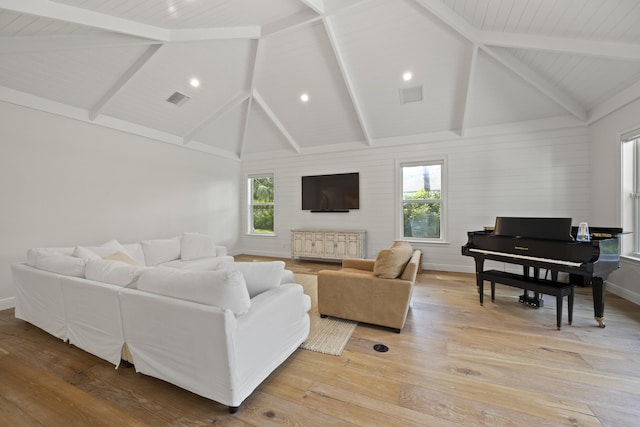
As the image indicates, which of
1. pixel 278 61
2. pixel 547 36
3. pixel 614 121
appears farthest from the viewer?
pixel 278 61

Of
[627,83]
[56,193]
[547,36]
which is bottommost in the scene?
[56,193]

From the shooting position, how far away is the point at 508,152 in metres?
4.67

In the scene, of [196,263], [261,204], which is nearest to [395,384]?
[196,263]

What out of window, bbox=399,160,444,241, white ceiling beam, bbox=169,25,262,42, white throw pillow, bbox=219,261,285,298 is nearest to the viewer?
white throw pillow, bbox=219,261,285,298

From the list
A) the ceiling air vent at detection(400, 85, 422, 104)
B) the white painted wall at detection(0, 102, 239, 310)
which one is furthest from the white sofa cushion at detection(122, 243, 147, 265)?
the ceiling air vent at detection(400, 85, 422, 104)

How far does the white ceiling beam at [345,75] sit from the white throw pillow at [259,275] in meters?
3.38

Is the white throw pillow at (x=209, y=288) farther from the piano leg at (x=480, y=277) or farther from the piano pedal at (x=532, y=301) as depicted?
the piano pedal at (x=532, y=301)

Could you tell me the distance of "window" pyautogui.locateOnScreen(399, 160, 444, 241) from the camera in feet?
17.2

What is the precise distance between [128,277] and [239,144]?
526cm

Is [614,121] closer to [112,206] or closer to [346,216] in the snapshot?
[346,216]

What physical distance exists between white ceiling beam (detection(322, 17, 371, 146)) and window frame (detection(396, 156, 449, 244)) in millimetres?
965

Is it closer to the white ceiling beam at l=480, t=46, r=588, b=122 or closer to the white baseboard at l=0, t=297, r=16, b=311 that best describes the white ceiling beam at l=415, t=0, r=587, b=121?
the white ceiling beam at l=480, t=46, r=588, b=122

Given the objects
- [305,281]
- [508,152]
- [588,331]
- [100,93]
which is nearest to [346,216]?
[305,281]

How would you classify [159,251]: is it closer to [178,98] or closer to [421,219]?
[178,98]
